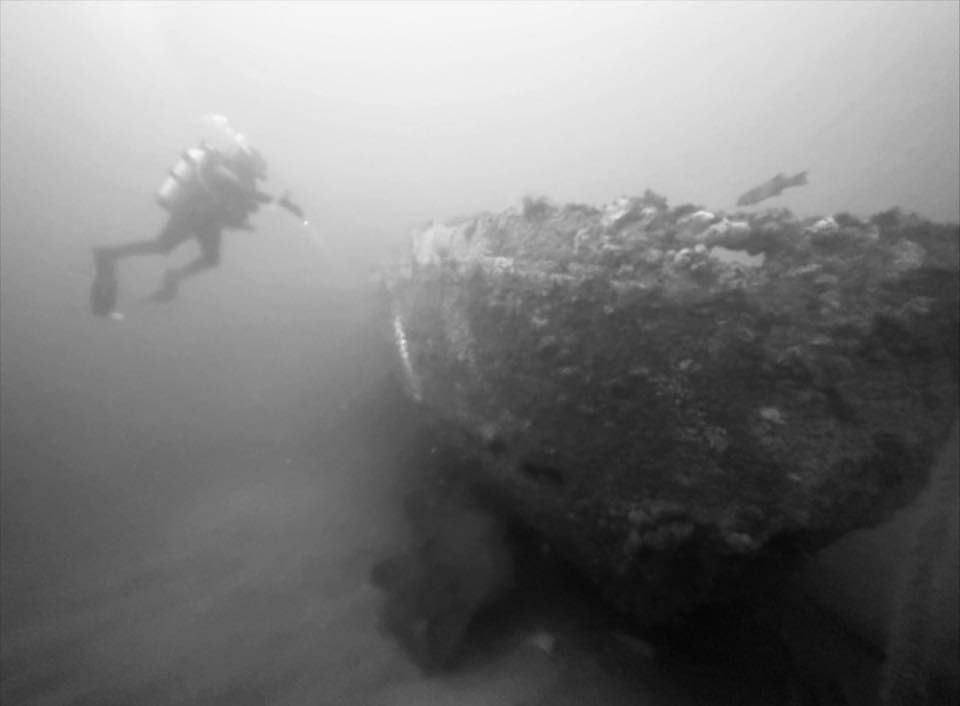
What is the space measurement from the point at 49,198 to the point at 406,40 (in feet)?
196

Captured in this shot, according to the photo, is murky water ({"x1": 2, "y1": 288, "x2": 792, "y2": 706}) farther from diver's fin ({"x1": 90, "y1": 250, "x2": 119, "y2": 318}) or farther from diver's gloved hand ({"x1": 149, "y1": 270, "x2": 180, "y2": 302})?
diver's fin ({"x1": 90, "y1": 250, "x2": 119, "y2": 318})

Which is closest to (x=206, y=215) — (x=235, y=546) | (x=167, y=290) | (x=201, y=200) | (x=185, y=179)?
(x=201, y=200)

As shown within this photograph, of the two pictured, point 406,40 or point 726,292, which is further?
point 406,40

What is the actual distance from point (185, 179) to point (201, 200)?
0.98 ft

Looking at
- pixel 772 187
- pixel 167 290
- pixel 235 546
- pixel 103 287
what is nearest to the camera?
pixel 772 187

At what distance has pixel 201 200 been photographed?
6.52 m

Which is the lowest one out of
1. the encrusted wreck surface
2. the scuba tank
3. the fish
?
the encrusted wreck surface

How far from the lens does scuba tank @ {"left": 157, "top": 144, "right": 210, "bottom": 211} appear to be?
641 centimetres

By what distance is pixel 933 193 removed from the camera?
1391 cm

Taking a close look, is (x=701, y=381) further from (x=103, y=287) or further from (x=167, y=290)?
(x=167, y=290)

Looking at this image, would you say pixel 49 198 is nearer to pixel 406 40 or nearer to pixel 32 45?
pixel 32 45

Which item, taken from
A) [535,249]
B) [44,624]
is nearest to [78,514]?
[44,624]

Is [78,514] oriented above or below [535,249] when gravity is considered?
below

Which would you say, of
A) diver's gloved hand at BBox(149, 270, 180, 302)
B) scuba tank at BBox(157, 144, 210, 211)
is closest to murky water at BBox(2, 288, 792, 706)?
diver's gloved hand at BBox(149, 270, 180, 302)
